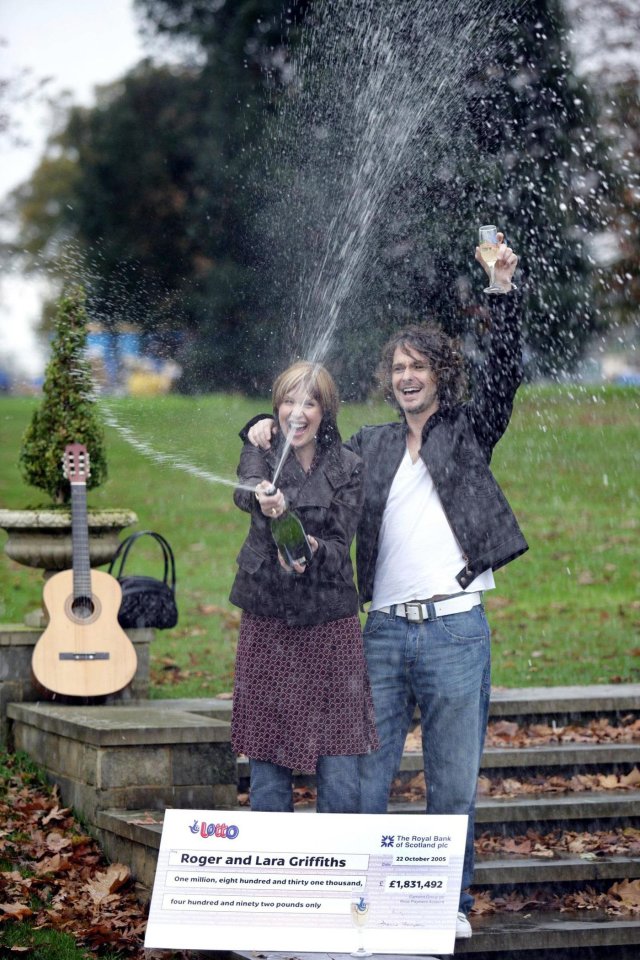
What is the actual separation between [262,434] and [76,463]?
8.85 feet

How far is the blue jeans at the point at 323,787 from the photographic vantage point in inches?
162

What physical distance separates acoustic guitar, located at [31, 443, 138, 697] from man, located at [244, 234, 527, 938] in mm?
2507

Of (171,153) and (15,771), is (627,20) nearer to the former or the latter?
(171,153)

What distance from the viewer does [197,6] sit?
1822 cm

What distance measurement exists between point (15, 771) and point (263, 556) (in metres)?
2.80

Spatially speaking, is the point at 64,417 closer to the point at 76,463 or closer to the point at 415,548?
the point at 76,463

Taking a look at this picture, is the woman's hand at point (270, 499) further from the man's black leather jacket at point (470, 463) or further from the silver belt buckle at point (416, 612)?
the silver belt buckle at point (416, 612)

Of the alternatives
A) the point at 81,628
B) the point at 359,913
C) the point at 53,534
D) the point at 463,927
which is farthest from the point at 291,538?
the point at 53,534

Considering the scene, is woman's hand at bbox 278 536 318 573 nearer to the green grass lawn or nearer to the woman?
the woman

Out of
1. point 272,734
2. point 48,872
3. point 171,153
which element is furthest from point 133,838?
point 171,153

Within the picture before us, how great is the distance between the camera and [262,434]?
412cm

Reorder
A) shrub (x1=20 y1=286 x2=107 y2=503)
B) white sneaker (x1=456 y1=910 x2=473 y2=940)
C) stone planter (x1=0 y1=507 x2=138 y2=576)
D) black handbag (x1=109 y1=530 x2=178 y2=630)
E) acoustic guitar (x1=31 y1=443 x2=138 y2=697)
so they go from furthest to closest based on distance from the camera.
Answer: shrub (x1=20 y1=286 x2=107 y2=503) → stone planter (x1=0 y1=507 x2=138 y2=576) → black handbag (x1=109 y1=530 x2=178 y2=630) → acoustic guitar (x1=31 y1=443 x2=138 y2=697) → white sneaker (x1=456 y1=910 x2=473 y2=940)

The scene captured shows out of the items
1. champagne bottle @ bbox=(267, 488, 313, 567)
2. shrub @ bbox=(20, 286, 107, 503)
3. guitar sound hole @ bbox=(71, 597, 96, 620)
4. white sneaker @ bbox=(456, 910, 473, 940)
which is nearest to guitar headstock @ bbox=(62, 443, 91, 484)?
shrub @ bbox=(20, 286, 107, 503)

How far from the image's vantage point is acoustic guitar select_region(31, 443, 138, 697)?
251 inches
